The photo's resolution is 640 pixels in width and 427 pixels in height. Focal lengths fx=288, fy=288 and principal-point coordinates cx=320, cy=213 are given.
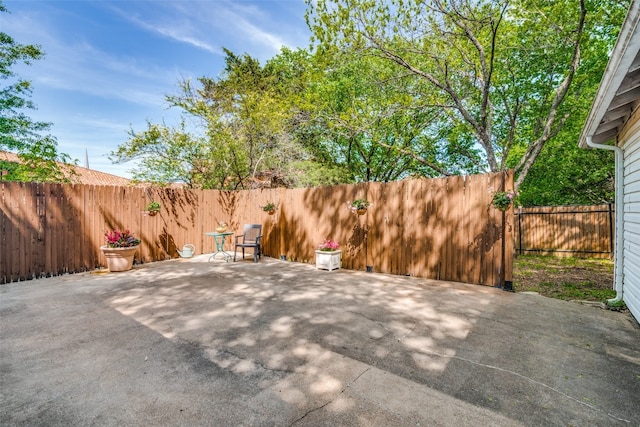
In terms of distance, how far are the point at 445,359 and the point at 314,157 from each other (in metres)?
9.79

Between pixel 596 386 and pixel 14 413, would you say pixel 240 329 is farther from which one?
pixel 596 386

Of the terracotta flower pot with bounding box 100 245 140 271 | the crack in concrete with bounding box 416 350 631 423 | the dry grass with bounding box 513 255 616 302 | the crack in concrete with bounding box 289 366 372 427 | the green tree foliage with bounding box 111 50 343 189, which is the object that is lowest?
the dry grass with bounding box 513 255 616 302

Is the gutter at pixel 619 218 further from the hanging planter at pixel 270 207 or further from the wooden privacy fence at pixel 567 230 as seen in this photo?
the hanging planter at pixel 270 207

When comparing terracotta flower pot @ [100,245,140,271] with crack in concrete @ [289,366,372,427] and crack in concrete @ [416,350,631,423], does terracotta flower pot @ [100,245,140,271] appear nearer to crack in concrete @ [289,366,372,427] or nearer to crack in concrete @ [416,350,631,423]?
crack in concrete @ [289,366,372,427]

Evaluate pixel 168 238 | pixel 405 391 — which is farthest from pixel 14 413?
pixel 168 238

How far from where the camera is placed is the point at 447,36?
6195 millimetres

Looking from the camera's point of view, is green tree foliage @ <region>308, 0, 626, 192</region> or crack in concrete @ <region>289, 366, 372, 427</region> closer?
crack in concrete @ <region>289, 366, 372, 427</region>

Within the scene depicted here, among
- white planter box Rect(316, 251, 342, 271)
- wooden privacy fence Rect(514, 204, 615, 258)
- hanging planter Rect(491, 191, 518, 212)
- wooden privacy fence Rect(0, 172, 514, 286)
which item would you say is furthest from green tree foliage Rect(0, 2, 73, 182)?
wooden privacy fence Rect(514, 204, 615, 258)

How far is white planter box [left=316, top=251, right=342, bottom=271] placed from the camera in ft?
19.3

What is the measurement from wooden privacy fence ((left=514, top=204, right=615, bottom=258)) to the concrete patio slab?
5660 mm

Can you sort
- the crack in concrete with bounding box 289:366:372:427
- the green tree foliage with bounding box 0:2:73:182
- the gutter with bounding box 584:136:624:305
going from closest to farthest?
the crack in concrete with bounding box 289:366:372:427 → the gutter with bounding box 584:136:624:305 → the green tree foliage with bounding box 0:2:73:182

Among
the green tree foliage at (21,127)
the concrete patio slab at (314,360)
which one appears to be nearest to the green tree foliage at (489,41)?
the concrete patio slab at (314,360)

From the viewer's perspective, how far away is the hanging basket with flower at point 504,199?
416 cm

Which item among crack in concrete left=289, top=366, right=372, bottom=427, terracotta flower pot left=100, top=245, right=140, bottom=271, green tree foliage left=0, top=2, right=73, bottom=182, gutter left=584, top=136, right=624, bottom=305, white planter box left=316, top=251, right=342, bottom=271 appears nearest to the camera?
crack in concrete left=289, top=366, right=372, bottom=427
